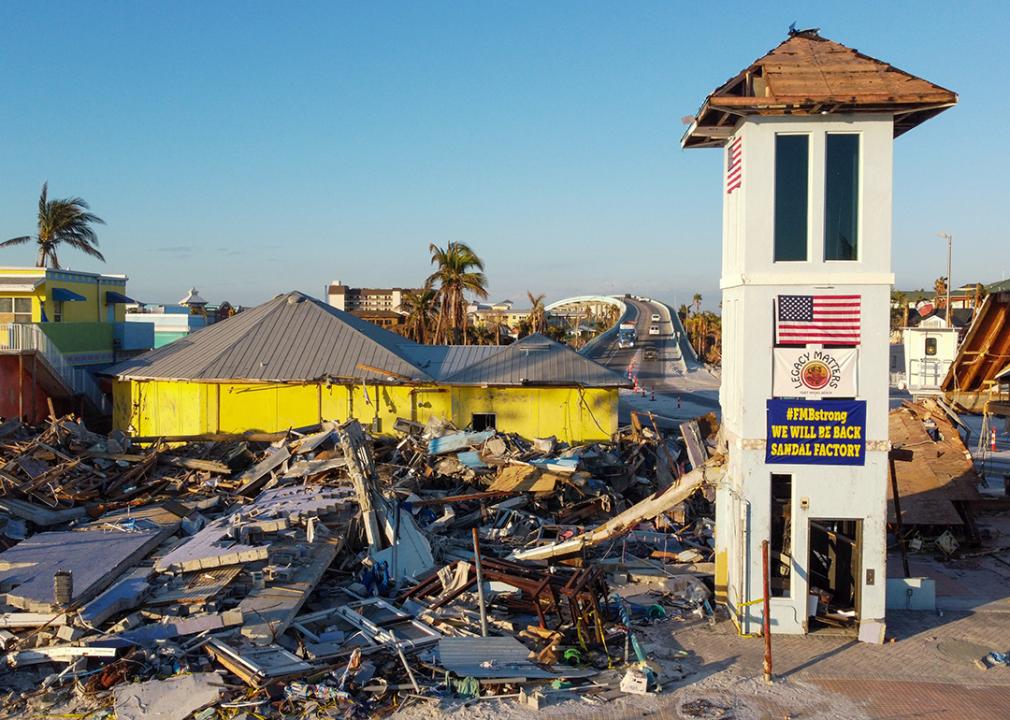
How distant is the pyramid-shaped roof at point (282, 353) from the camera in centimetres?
2802

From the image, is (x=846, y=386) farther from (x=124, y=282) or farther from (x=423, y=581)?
(x=124, y=282)

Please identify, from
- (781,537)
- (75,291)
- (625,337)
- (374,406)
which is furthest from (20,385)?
(625,337)

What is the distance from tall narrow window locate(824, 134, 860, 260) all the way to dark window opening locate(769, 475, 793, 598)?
3762 mm

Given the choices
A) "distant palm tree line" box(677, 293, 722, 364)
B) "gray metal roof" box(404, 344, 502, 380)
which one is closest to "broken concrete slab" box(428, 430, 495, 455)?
"gray metal roof" box(404, 344, 502, 380)

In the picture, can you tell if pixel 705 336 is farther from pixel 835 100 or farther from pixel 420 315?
pixel 835 100

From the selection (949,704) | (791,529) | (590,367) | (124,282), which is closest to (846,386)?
(791,529)

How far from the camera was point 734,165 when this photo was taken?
13641 millimetres

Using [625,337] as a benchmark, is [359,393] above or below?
below

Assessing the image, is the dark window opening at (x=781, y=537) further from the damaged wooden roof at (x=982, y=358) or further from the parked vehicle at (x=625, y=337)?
the parked vehicle at (x=625, y=337)

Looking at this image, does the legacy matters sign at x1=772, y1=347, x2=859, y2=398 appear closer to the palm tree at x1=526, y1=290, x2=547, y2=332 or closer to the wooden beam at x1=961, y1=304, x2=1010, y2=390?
the wooden beam at x1=961, y1=304, x2=1010, y2=390

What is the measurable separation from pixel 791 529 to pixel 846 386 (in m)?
2.39

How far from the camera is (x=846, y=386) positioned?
41.8 feet

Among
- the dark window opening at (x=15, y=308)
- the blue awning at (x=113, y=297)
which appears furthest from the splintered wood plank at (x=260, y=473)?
the blue awning at (x=113, y=297)

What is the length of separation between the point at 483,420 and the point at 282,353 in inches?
299
